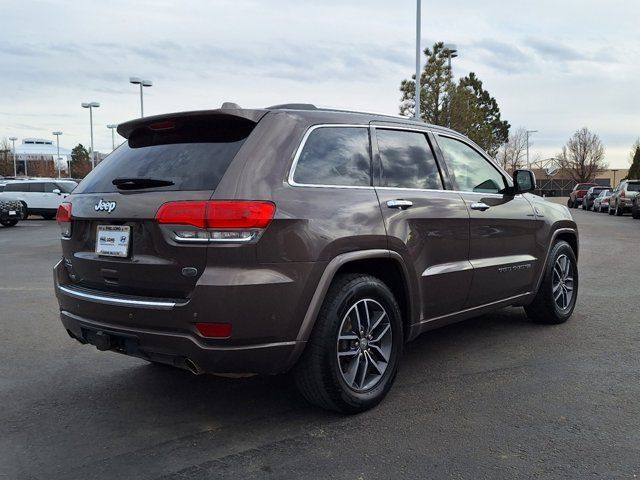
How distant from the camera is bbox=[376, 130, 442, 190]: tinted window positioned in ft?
13.6

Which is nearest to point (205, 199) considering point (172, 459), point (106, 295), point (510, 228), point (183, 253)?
point (183, 253)

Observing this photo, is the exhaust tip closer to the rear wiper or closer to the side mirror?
the rear wiper

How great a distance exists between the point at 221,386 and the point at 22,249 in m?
11.5

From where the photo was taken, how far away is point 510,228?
514 cm

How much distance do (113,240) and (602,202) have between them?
3545 centimetres

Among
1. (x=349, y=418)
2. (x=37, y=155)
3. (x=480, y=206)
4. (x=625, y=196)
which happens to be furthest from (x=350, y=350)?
(x=37, y=155)

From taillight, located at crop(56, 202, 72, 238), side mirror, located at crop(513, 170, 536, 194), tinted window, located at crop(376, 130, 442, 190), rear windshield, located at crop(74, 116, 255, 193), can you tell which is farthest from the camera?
side mirror, located at crop(513, 170, 536, 194)

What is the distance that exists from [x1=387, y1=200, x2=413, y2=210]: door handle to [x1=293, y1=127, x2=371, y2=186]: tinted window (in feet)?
0.64

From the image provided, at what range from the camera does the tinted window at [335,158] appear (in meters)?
3.60

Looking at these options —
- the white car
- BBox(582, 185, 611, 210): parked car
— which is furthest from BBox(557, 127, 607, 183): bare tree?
the white car

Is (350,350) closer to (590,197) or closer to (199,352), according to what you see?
(199,352)

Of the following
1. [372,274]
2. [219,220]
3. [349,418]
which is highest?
[219,220]

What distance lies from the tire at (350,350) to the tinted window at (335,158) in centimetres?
62

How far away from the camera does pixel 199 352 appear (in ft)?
10.5
